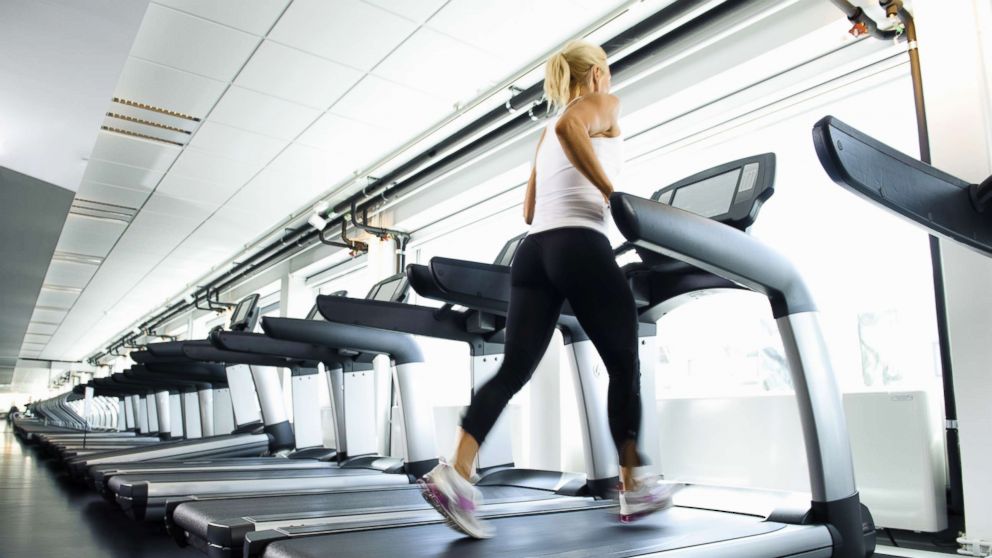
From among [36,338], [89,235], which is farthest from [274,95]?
[36,338]

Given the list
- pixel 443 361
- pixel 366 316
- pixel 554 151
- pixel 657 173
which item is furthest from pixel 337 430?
pixel 554 151

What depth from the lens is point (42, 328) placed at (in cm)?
1433

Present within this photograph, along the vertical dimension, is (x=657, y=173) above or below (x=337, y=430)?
above

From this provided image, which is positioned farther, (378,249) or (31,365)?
(31,365)

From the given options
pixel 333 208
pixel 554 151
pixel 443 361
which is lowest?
pixel 443 361

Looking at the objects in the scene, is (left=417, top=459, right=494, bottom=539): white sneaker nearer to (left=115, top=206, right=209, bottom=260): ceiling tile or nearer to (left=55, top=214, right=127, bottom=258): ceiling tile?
(left=115, top=206, right=209, bottom=260): ceiling tile

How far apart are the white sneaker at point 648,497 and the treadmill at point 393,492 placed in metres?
0.55

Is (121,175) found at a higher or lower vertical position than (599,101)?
higher

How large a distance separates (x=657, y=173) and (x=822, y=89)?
107 centimetres

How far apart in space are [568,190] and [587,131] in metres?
0.15

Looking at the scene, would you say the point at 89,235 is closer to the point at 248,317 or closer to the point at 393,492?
the point at 248,317

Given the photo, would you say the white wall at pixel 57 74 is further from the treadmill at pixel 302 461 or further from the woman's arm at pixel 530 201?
the woman's arm at pixel 530 201

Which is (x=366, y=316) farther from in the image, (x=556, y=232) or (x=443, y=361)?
(x=443, y=361)

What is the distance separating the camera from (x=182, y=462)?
13.3ft
